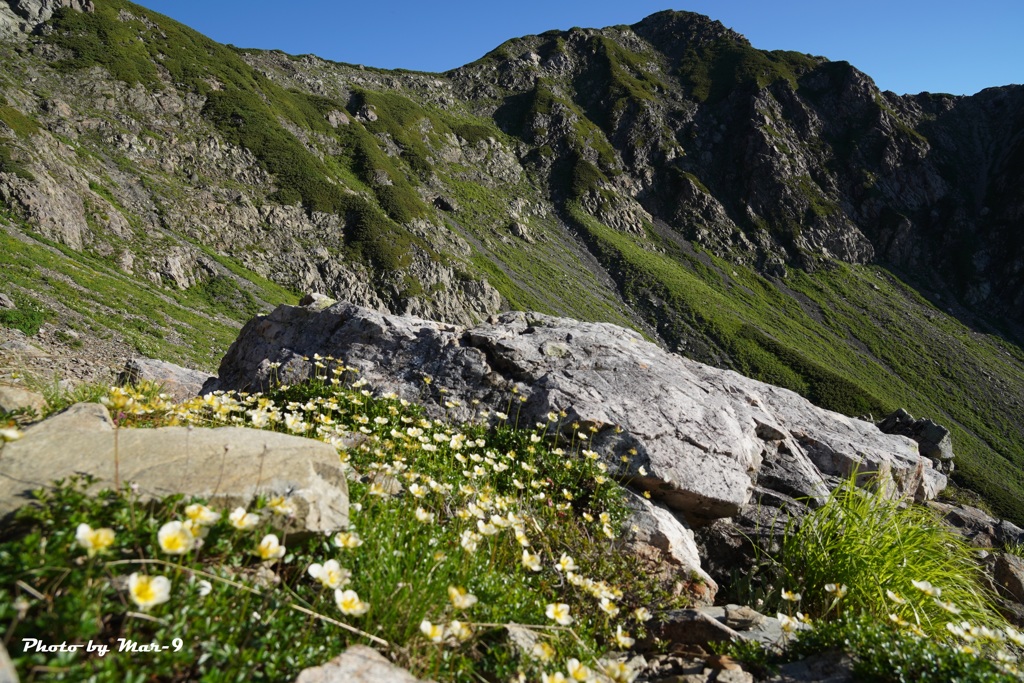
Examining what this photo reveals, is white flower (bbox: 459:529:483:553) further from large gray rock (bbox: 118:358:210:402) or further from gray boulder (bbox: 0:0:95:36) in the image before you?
gray boulder (bbox: 0:0:95:36)

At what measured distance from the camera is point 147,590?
2.05 m

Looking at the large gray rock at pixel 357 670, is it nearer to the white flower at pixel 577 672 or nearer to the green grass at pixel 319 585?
the green grass at pixel 319 585

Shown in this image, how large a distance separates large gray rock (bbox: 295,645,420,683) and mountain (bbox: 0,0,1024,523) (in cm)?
2474

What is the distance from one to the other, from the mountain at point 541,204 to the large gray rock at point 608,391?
1748cm

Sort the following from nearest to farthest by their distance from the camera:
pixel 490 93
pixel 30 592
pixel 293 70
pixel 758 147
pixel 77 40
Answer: pixel 30 592, pixel 77 40, pixel 293 70, pixel 758 147, pixel 490 93

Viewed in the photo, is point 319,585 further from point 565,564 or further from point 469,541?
point 565,564

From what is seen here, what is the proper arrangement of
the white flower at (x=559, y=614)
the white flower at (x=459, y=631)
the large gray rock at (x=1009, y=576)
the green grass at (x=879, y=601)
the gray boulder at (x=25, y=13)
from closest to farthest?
the white flower at (x=459, y=631) → the white flower at (x=559, y=614) → the green grass at (x=879, y=601) → the large gray rock at (x=1009, y=576) → the gray boulder at (x=25, y=13)

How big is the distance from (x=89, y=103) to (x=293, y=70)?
8178cm

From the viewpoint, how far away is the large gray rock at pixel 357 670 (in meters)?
2.37

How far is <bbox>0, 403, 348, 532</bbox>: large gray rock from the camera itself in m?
2.91

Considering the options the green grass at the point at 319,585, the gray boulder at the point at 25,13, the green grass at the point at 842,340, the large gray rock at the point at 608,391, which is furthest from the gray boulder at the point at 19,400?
the green grass at the point at 842,340

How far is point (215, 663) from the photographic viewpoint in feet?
7.22

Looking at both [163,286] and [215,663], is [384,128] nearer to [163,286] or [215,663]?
[163,286]

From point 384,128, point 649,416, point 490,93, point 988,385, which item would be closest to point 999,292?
point 988,385
